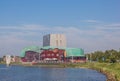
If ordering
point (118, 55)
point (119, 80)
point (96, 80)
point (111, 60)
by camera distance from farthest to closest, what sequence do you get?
point (118, 55)
point (111, 60)
point (96, 80)
point (119, 80)

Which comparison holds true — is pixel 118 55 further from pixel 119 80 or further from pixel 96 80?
pixel 119 80

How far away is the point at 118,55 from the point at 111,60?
14870 millimetres

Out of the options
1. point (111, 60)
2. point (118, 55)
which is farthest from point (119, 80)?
point (118, 55)

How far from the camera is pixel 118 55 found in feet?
656

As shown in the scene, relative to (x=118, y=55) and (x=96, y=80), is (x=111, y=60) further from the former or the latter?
(x=96, y=80)

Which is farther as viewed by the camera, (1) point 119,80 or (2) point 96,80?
(2) point 96,80

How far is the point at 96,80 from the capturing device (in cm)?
8262

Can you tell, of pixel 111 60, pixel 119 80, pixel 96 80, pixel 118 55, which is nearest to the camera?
pixel 119 80

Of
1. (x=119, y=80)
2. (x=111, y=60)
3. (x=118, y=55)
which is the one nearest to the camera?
(x=119, y=80)

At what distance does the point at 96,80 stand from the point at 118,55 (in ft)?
395

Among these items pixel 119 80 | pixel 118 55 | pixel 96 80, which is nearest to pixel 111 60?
pixel 118 55

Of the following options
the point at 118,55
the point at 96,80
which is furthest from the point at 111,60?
the point at 96,80

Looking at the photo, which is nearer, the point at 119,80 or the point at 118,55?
the point at 119,80

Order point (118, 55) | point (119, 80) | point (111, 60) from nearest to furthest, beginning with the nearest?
1. point (119, 80)
2. point (111, 60)
3. point (118, 55)
